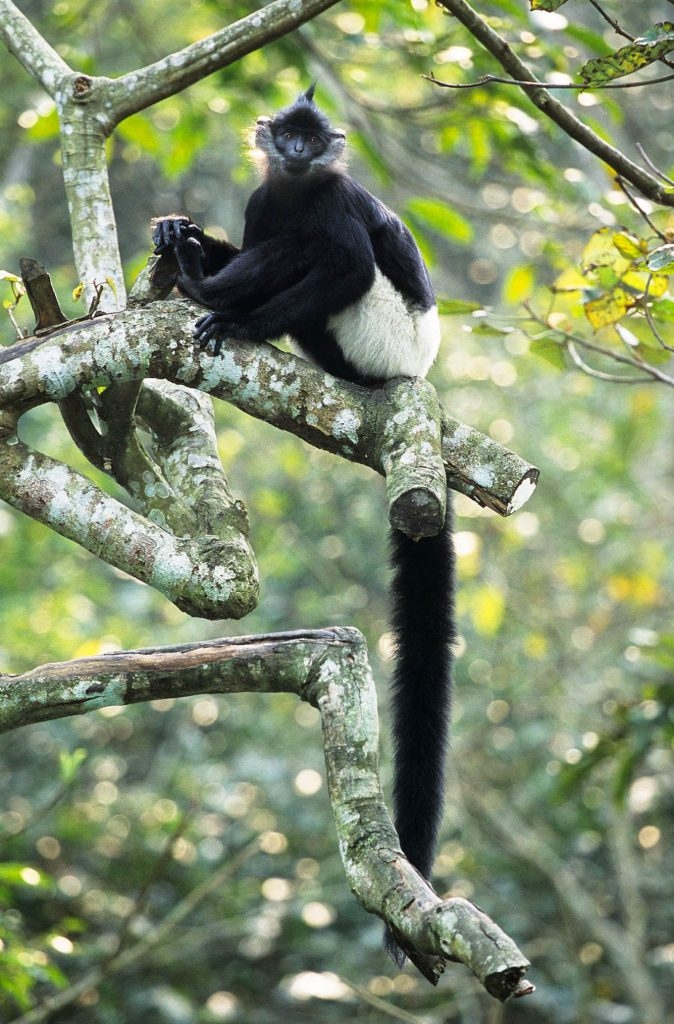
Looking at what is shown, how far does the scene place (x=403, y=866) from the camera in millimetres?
2150

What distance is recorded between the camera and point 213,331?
111 inches

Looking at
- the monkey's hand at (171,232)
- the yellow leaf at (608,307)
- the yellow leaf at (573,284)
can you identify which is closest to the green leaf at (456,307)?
the yellow leaf at (573,284)

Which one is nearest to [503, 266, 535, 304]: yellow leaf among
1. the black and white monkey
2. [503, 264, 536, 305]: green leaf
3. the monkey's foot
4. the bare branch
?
[503, 264, 536, 305]: green leaf

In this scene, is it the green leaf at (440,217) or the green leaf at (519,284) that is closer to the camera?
the green leaf at (519,284)

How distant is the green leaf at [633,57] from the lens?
2365mm

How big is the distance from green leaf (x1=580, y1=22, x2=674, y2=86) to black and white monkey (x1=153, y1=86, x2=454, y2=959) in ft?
3.72

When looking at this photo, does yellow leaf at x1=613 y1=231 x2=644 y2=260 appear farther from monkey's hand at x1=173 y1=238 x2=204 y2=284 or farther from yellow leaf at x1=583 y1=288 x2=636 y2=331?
monkey's hand at x1=173 y1=238 x2=204 y2=284

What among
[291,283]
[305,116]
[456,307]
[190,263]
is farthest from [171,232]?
[305,116]

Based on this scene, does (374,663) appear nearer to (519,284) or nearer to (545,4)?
(519,284)

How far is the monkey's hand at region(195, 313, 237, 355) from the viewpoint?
2.74 meters

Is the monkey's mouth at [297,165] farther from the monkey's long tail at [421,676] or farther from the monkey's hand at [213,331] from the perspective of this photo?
the monkey's long tail at [421,676]

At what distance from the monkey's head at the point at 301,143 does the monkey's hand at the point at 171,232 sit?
0.76 m

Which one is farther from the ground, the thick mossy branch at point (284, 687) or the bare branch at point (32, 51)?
the bare branch at point (32, 51)

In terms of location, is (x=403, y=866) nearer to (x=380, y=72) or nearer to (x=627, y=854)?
(x=627, y=854)
